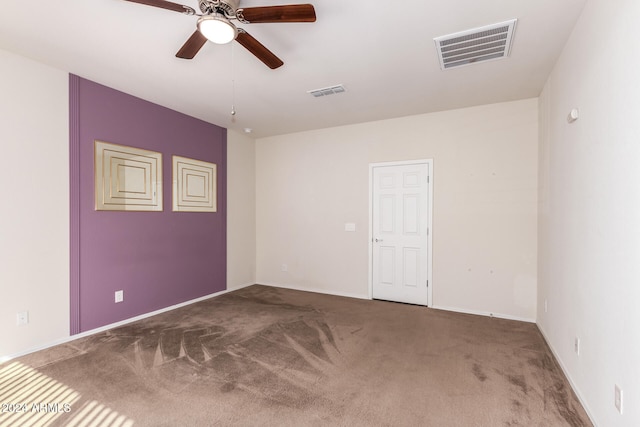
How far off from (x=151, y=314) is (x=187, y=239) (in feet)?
3.61

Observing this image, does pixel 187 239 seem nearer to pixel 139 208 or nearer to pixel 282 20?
pixel 139 208

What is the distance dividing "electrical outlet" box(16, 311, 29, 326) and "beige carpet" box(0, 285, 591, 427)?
0.32 metres

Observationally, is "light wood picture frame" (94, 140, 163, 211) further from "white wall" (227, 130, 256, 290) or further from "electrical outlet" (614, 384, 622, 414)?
"electrical outlet" (614, 384, 622, 414)

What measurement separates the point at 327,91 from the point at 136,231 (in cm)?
291

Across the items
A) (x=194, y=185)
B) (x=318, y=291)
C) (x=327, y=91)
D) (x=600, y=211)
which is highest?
(x=327, y=91)

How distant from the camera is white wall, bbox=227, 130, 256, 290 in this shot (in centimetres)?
528

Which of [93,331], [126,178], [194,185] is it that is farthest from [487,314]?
[126,178]

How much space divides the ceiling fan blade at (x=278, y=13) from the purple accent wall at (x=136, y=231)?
2.53 m

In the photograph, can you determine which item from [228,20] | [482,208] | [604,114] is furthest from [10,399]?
[482,208]

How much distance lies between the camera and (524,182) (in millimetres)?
3828

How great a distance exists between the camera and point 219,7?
180cm

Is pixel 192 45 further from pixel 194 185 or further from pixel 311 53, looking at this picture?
pixel 194 185

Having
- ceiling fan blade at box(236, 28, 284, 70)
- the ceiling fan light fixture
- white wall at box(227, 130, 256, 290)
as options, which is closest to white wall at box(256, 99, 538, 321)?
white wall at box(227, 130, 256, 290)

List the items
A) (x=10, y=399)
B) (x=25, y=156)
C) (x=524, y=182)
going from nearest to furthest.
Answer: (x=10, y=399) < (x=25, y=156) < (x=524, y=182)
